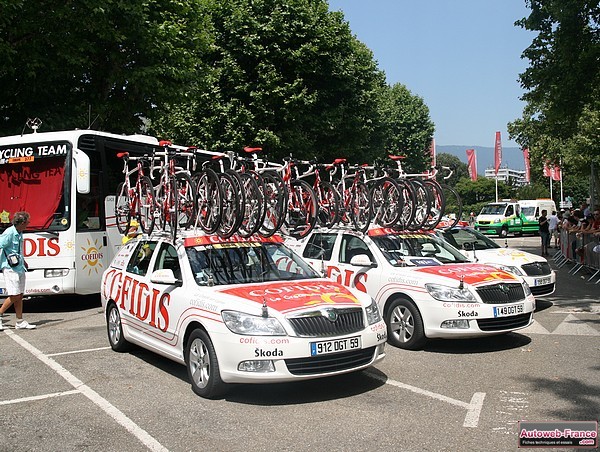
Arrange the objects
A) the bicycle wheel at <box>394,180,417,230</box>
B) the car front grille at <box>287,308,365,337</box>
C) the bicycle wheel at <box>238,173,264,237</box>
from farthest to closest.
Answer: the bicycle wheel at <box>394,180,417,230</box> < the bicycle wheel at <box>238,173,264,237</box> < the car front grille at <box>287,308,365,337</box>

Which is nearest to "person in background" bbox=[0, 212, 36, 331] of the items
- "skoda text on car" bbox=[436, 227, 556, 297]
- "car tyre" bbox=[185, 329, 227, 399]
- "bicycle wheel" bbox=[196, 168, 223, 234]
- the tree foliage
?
"bicycle wheel" bbox=[196, 168, 223, 234]

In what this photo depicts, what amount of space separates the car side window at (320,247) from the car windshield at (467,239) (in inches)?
139

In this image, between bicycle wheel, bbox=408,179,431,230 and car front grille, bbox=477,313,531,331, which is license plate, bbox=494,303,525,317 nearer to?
car front grille, bbox=477,313,531,331

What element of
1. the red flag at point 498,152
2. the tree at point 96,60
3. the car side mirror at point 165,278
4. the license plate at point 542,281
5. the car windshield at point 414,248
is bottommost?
the license plate at point 542,281

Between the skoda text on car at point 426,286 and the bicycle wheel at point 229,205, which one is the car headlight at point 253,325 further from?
the skoda text on car at point 426,286

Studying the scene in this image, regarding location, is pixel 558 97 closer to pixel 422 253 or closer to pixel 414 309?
pixel 422 253

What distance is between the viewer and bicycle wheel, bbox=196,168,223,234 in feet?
29.3

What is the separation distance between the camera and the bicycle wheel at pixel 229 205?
28.1 ft

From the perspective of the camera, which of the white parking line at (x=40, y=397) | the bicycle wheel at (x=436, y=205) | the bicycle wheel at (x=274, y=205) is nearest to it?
the white parking line at (x=40, y=397)

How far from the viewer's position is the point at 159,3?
18281 millimetres

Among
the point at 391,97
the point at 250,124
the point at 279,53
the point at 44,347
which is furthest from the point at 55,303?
the point at 391,97

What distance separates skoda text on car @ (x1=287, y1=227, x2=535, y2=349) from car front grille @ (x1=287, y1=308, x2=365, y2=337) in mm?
1946

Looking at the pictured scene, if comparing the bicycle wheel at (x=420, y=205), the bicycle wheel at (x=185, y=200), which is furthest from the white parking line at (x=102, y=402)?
the bicycle wheel at (x=420, y=205)

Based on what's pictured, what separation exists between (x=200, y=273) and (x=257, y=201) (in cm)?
238
